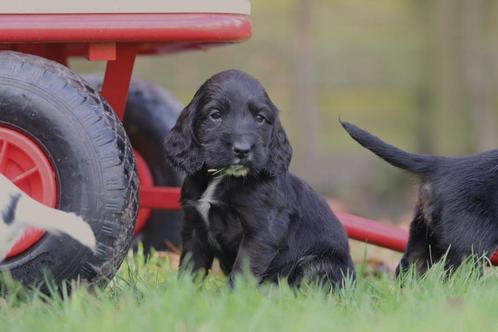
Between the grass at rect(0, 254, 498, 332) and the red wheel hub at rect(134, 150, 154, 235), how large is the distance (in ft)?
5.10

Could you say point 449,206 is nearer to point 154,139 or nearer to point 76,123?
point 76,123

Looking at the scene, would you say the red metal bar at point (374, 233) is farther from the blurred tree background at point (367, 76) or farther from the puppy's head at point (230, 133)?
the blurred tree background at point (367, 76)

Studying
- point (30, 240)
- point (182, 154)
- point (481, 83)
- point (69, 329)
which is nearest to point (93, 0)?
point (182, 154)

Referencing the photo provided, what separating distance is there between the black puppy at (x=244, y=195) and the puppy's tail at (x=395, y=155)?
351mm

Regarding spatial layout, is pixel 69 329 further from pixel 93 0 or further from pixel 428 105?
pixel 428 105

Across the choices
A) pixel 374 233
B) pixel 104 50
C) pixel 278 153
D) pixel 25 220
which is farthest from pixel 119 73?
pixel 374 233

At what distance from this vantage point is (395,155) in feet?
14.5

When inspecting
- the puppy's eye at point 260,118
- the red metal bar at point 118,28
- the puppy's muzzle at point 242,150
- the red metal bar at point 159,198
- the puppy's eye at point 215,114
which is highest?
the red metal bar at point 118,28

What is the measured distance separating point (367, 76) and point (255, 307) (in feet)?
25.5

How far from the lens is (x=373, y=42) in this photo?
10898 mm

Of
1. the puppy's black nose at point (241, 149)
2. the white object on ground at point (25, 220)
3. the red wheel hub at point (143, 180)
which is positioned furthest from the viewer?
the red wheel hub at point (143, 180)

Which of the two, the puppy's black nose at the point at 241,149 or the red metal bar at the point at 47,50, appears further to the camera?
the red metal bar at the point at 47,50

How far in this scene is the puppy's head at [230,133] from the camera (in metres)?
3.88

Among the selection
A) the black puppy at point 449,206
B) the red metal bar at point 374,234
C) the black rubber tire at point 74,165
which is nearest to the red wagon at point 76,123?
the black rubber tire at point 74,165
